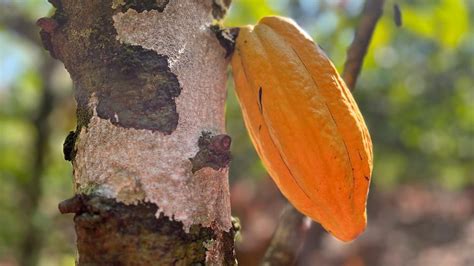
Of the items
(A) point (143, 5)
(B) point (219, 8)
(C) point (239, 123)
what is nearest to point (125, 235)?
(A) point (143, 5)

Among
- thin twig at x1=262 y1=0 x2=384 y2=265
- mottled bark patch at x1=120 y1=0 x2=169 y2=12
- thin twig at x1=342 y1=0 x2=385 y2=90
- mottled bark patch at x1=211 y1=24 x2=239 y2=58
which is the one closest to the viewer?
mottled bark patch at x1=120 y1=0 x2=169 y2=12

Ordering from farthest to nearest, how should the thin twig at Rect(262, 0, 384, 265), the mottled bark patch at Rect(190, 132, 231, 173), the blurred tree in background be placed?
1. the blurred tree in background
2. the thin twig at Rect(262, 0, 384, 265)
3. the mottled bark patch at Rect(190, 132, 231, 173)

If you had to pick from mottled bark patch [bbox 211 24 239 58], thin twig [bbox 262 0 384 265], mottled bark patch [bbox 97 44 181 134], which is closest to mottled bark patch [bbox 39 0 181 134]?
mottled bark patch [bbox 97 44 181 134]

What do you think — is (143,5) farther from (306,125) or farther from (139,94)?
(306,125)

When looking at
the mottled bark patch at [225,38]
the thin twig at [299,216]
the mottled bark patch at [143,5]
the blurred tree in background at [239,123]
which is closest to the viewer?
the mottled bark patch at [143,5]

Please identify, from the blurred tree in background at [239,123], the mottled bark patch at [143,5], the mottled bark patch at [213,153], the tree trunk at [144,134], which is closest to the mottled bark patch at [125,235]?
the tree trunk at [144,134]

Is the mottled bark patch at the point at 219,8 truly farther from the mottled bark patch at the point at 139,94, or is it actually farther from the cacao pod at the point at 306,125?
the mottled bark patch at the point at 139,94

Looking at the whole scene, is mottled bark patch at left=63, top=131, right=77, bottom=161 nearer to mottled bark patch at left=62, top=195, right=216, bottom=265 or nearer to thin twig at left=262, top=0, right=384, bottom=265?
mottled bark patch at left=62, top=195, right=216, bottom=265
